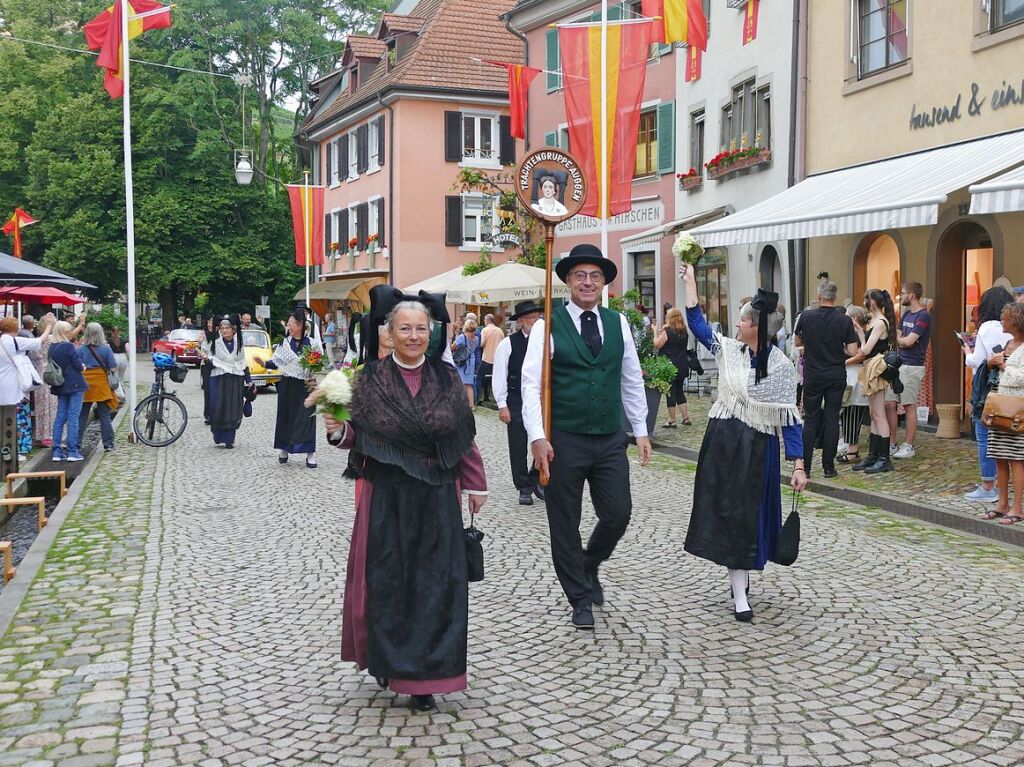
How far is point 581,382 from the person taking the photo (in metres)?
5.80

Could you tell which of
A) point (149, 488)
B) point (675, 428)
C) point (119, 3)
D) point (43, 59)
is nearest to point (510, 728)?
point (149, 488)

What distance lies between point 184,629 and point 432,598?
2.09m

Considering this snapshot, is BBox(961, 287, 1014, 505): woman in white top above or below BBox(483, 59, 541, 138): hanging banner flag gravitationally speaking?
below

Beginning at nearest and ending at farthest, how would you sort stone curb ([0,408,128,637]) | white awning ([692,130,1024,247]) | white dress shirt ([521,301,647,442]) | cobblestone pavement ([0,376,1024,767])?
cobblestone pavement ([0,376,1024,767]) → white dress shirt ([521,301,647,442]) → stone curb ([0,408,128,637]) → white awning ([692,130,1024,247])

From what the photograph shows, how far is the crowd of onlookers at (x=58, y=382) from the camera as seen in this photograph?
11656 mm

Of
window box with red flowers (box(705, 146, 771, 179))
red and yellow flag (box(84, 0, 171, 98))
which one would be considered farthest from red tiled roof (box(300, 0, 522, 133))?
red and yellow flag (box(84, 0, 171, 98))

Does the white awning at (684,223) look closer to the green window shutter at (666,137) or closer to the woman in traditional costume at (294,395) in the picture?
the green window shutter at (666,137)

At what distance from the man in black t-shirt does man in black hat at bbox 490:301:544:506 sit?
3.02m

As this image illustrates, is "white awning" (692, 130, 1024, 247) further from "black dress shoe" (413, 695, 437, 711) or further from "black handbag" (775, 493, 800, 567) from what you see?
"black dress shoe" (413, 695, 437, 711)

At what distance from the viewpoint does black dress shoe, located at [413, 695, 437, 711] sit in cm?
468

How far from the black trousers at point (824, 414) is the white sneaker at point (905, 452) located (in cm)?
108

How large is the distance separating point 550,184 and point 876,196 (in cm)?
771

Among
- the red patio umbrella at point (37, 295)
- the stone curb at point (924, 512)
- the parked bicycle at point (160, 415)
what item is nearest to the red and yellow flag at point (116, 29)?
the red patio umbrella at point (37, 295)

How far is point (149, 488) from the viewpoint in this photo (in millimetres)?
11469
